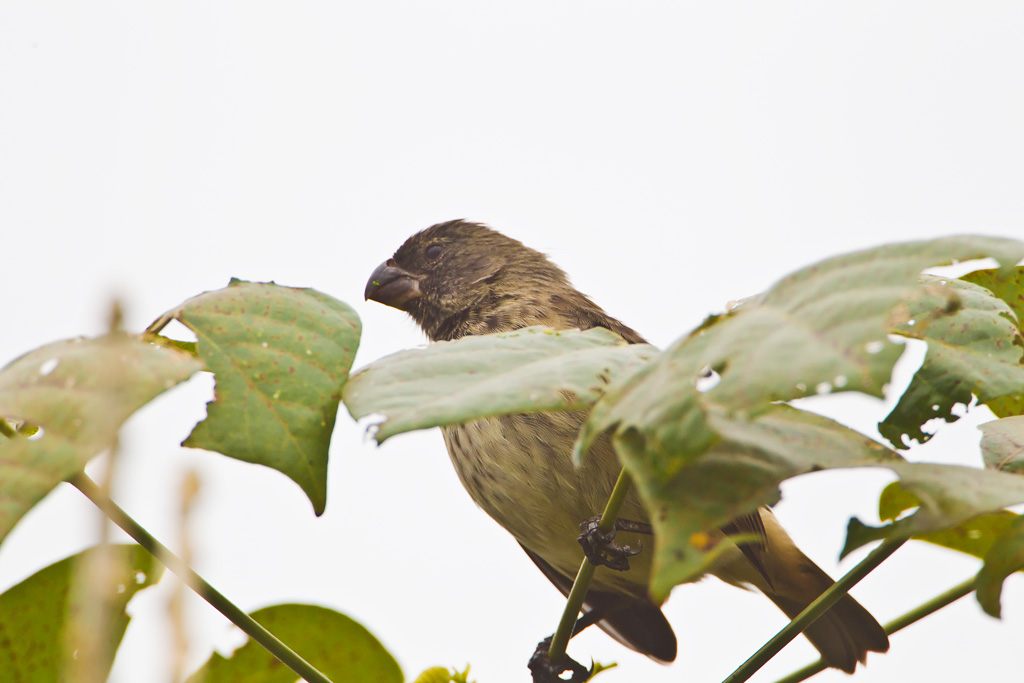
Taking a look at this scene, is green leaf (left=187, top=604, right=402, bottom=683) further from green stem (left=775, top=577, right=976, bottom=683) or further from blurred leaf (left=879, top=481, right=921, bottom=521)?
blurred leaf (left=879, top=481, right=921, bottom=521)

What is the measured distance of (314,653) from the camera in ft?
5.90

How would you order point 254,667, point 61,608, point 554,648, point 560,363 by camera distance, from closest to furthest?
point 560,363 < point 554,648 < point 61,608 < point 254,667

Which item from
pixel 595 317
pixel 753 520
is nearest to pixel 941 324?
pixel 753 520

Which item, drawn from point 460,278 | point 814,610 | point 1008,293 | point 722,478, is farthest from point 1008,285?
point 460,278

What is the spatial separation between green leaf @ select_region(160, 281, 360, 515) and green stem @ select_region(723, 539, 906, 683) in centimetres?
58

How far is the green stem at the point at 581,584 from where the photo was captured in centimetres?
108

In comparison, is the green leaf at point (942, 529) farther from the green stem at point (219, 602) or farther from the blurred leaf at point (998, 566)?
the green stem at point (219, 602)

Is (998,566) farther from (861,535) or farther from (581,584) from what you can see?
(581,584)

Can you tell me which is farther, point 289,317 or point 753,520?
point 753,520

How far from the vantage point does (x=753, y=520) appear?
3049 mm

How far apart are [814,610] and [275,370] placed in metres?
0.70

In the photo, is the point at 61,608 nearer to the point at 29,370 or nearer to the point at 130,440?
the point at 29,370

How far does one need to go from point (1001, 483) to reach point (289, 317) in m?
0.84

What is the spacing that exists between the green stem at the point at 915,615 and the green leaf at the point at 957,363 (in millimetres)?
213
